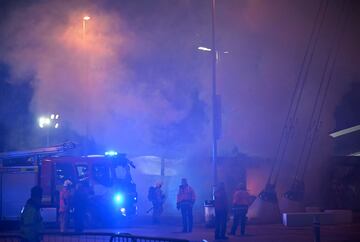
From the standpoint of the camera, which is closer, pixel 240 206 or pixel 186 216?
pixel 240 206

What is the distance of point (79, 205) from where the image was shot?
1716cm

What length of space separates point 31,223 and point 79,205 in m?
7.04

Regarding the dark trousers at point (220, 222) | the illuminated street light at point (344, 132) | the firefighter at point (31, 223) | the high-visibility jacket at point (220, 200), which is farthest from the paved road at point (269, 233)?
the illuminated street light at point (344, 132)

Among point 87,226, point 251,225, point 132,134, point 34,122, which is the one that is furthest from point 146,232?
point 34,122

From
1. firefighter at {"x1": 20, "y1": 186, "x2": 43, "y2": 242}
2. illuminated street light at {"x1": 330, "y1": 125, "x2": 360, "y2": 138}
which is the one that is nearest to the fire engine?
firefighter at {"x1": 20, "y1": 186, "x2": 43, "y2": 242}

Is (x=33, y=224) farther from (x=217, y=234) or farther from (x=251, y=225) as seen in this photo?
(x=251, y=225)

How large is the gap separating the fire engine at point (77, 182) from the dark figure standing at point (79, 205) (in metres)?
0.85

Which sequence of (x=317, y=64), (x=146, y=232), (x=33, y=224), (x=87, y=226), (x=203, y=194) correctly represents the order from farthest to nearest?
(x=317, y=64) < (x=203, y=194) < (x=87, y=226) < (x=146, y=232) < (x=33, y=224)

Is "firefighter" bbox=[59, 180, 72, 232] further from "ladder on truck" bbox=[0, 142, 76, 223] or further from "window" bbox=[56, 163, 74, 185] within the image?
"ladder on truck" bbox=[0, 142, 76, 223]

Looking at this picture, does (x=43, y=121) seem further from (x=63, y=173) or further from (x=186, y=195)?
(x=186, y=195)

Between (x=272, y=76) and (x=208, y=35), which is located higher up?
(x=208, y=35)

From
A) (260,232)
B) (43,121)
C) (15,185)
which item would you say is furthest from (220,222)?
→ (43,121)

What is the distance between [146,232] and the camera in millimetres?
17250

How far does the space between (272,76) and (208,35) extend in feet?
11.5
